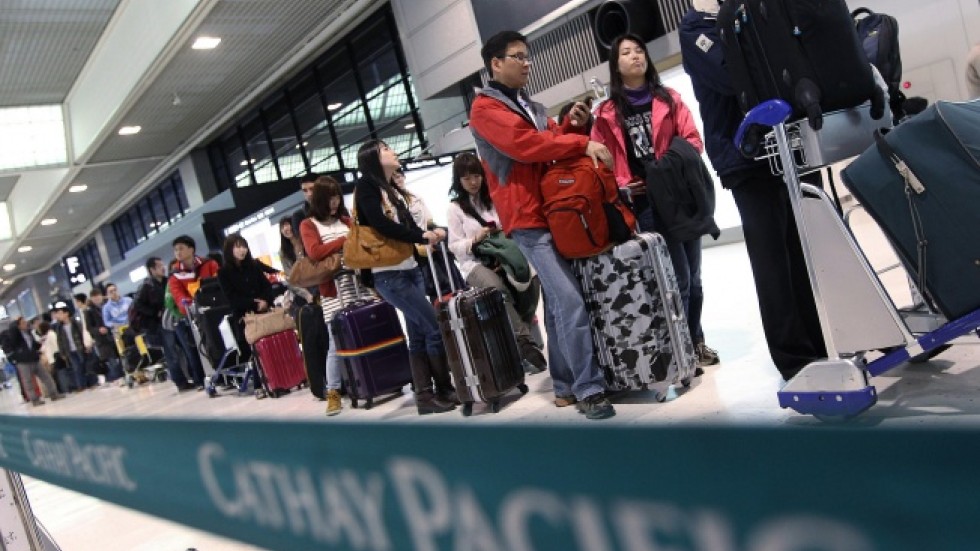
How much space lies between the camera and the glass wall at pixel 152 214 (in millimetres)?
22391

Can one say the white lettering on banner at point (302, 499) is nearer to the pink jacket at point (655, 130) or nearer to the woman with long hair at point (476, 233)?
the pink jacket at point (655, 130)

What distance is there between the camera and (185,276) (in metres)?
8.27

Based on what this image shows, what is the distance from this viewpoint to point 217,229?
13.1m

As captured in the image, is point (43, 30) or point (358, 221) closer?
point (358, 221)

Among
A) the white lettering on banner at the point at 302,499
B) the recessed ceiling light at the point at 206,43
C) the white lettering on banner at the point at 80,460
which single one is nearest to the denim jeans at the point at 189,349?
the recessed ceiling light at the point at 206,43

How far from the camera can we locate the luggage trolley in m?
2.26

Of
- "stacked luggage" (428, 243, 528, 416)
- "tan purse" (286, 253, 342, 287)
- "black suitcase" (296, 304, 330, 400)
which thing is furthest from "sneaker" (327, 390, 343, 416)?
"stacked luggage" (428, 243, 528, 416)

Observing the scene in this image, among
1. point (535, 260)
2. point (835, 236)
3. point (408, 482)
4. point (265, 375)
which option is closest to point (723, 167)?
point (835, 236)

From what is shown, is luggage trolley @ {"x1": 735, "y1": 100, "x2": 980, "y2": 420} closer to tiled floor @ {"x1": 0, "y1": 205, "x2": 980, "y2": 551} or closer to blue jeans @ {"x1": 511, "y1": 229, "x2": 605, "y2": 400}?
tiled floor @ {"x1": 0, "y1": 205, "x2": 980, "y2": 551}

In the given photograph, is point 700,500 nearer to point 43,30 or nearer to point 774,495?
point 774,495

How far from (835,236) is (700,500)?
206 cm

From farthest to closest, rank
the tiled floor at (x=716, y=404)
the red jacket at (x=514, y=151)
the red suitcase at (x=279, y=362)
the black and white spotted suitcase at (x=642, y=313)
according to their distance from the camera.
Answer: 1. the red suitcase at (x=279, y=362)
2. the black and white spotted suitcase at (x=642, y=313)
3. the red jacket at (x=514, y=151)
4. the tiled floor at (x=716, y=404)

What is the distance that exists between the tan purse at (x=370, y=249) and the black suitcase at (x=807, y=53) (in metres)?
2.35

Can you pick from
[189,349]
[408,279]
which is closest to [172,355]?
[189,349]
